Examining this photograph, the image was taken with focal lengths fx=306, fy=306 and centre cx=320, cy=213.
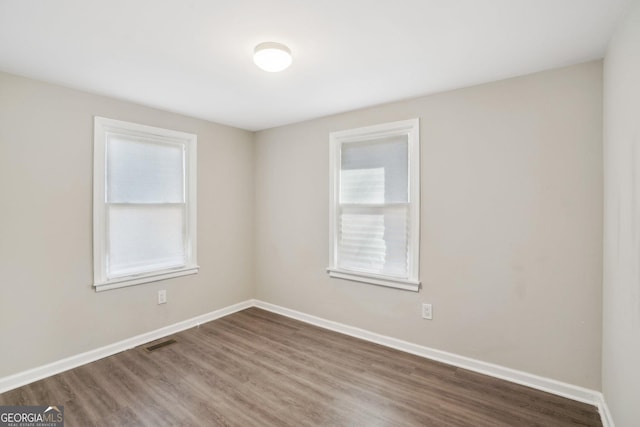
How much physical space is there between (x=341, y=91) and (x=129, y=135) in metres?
2.13

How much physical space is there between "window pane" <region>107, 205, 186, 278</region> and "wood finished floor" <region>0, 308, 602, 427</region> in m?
0.85

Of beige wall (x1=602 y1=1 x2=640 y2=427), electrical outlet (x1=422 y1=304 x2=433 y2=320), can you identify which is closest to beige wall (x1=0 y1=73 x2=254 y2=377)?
electrical outlet (x1=422 y1=304 x2=433 y2=320)

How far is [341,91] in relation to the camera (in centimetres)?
276

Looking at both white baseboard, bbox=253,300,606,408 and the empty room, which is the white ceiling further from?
white baseboard, bbox=253,300,606,408

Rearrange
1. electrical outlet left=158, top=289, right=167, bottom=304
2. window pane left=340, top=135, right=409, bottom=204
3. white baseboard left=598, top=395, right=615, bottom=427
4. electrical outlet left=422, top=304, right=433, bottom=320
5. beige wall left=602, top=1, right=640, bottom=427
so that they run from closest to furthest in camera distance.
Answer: beige wall left=602, top=1, right=640, bottom=427, white baseboard left=598, top=395, right=615, bottom=427, electrical outlet left=422, top=304, right=433, bottom=320, window pane left=340, top=135, right=409, bottom=204, electrical outlet left=158, top=289, right=167, bottom=304

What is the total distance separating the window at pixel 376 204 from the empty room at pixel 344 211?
23 mm

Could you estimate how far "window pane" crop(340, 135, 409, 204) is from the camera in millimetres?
3068

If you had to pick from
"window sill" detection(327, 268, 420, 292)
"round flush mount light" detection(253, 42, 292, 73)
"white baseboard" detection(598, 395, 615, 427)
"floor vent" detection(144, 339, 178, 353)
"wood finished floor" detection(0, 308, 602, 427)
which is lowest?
"wood finished floor" detection(0, 308, 602, 427)

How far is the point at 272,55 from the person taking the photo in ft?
6.38

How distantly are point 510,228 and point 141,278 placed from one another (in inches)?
136

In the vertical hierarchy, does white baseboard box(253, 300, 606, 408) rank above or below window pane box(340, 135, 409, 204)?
below

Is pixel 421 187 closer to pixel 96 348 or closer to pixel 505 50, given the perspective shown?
pixel 505 50

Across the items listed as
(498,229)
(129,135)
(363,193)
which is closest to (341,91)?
(363,193)

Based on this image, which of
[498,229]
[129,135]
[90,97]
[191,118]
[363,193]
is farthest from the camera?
[191,118]
